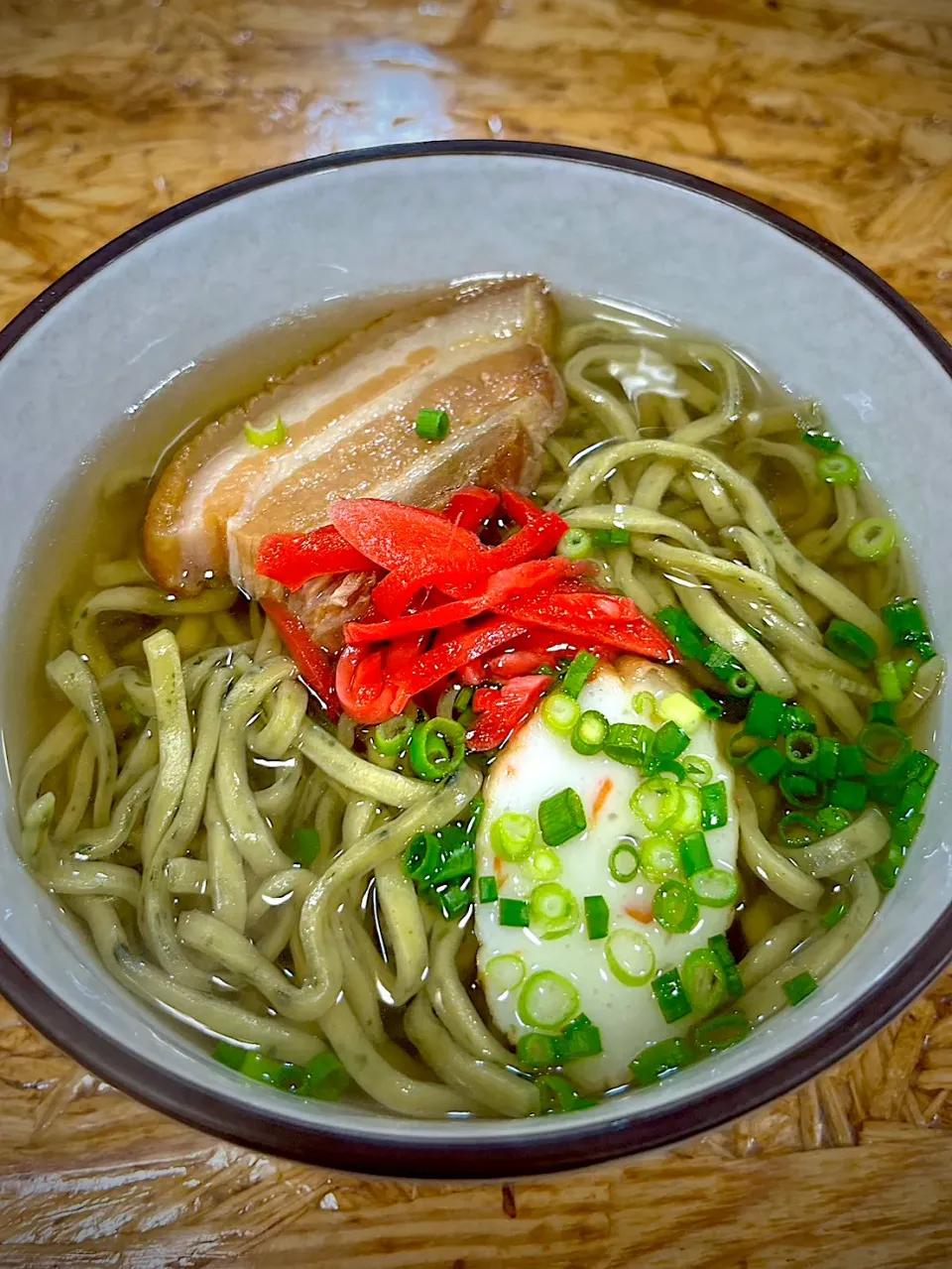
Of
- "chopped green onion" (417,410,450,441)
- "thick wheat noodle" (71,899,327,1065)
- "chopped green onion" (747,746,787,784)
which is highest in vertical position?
"chopped green onion" (417,410,450,441)

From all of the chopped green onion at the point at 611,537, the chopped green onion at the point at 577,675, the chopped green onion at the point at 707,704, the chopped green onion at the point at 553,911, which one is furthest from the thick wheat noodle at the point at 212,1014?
the chopped green onion at the point at 611,537

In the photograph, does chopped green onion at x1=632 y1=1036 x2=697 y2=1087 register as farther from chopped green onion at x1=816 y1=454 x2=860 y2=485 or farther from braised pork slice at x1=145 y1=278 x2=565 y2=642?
chopped green onion at x1=816 y1=454 x2=860 y2=485

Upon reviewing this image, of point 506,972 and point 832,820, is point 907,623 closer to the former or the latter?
point 832,820

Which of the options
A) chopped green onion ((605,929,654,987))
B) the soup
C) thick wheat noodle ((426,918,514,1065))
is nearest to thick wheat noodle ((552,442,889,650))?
the soup

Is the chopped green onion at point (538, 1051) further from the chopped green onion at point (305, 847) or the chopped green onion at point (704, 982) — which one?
the chopped green onion at point (305, 847)

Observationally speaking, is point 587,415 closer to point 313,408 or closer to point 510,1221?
point 313,408

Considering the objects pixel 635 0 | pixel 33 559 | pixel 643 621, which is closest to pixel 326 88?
pixel 635 0

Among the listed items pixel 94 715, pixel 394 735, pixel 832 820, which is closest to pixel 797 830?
pixel 832 820

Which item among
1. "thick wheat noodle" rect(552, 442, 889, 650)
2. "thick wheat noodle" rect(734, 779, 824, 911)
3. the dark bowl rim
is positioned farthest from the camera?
"thick wheat noodle" rect(552, 442, 889, 650)
